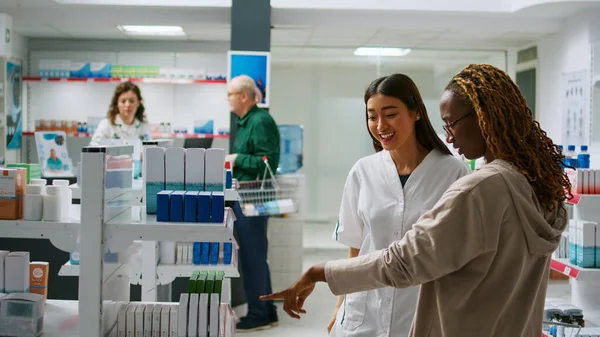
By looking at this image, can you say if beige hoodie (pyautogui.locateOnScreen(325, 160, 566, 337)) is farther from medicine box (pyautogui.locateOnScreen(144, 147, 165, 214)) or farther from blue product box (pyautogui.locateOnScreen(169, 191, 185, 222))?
medicine box (pyautogui.locateOnScreen(144, 147, 165, 214))

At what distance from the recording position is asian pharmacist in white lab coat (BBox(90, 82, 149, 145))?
546 centimetres

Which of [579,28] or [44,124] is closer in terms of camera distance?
[579,28]

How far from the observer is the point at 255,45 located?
20.6 ft

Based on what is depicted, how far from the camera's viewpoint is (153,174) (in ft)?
7.01

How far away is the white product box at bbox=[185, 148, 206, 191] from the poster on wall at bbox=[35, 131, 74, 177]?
18.0 ft

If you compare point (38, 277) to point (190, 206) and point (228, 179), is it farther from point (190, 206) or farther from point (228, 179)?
point (228, 179)

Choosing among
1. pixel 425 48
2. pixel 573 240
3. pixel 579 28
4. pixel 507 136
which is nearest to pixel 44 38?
pixel 425 48

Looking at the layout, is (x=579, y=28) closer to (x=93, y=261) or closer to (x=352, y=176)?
(x=352, y=176)

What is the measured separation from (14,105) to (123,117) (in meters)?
3.41

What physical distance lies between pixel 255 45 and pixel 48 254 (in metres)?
2.91

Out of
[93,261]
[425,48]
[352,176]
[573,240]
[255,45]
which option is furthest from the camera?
[425,48]

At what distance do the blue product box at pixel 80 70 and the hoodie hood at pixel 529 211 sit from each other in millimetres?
7689

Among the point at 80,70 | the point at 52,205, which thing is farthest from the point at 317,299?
the point at 80,70

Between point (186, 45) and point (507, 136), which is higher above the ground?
point (186, 45)
